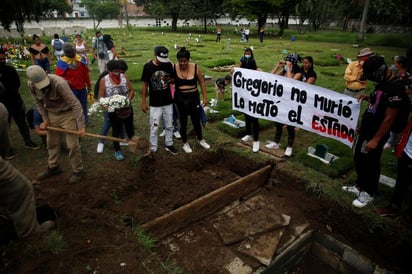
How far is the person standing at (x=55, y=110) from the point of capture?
13.5 feet

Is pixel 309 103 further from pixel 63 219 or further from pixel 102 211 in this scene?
pixel 63 219

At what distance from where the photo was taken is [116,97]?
502cm

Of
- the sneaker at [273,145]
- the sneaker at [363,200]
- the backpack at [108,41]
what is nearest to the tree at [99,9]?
the backpack at [108,41]

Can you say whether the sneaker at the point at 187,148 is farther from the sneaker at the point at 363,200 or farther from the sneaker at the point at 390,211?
the sneaker at the point at 390,211

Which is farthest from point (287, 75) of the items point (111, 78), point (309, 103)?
point (111, 78)

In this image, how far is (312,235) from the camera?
4145 mm

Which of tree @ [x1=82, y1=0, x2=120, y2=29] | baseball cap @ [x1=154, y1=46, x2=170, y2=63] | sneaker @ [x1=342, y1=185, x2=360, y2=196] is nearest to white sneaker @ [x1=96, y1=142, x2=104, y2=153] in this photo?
baseball cap @ [x1=154, y1=46, x2=170, y2=63]

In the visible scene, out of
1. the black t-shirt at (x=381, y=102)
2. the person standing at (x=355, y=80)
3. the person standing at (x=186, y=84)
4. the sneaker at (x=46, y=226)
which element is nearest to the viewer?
the sneaker at (x=46, y=226)

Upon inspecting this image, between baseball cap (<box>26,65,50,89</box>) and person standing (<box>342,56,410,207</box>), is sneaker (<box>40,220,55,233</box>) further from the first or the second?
person standing (<box>342,56,410,207</box>)

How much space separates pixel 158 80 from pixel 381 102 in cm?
357

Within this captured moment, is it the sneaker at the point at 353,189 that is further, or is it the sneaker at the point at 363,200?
the sneaker at the point at 353,189

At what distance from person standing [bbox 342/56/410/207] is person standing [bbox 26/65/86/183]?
4326mm

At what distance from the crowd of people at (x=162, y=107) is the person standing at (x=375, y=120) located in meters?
0.01

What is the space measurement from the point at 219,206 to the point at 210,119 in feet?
11.8
